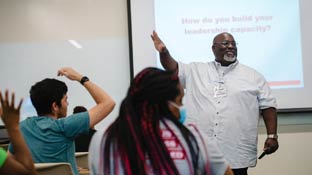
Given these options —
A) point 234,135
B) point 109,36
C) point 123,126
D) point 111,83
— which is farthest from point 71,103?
point 123,126

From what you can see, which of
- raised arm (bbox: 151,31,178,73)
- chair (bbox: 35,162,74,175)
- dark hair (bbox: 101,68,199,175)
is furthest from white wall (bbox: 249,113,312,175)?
dark hair (bbox: 101,68,199,175)

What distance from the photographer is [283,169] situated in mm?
3846

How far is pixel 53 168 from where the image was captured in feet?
5.30

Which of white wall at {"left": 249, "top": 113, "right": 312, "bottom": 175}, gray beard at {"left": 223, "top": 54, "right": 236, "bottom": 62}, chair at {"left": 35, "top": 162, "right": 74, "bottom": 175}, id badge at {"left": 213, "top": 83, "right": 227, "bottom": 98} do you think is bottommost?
white wall at {"left": 249, "top": 113, "right": 312, "bottom": 175}

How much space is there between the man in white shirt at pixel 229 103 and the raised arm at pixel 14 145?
1.61m

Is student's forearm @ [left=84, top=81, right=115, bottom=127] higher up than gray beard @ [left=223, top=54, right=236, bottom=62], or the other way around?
gray beard @ [left=223, top=54, right=236, bottom=62]

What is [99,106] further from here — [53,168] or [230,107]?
[230,107]

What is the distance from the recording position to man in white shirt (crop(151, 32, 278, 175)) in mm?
2857

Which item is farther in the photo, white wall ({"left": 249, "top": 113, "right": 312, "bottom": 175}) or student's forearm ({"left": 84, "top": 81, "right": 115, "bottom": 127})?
white wall ({"left": 249, "top": 113, "right": 312, "bottom": 175})

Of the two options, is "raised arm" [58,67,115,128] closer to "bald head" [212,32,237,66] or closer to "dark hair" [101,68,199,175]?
"dark hair" [101,68,199,175]

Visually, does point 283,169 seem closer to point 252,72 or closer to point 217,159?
point 252,72

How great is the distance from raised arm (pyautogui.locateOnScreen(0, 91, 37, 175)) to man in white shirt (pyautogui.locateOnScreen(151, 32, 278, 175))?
1.61m

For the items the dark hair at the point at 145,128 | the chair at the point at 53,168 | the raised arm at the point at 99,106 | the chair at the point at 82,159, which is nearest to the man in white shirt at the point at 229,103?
the chair at the point at 82,159

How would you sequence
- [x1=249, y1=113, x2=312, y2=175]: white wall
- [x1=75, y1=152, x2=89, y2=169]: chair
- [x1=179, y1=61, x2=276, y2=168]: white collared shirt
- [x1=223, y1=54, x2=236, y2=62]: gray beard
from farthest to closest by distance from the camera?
[x1=249, y1=113, x2=312, y2=175]: white wall, [x1=223, y1=54, x2=236, y2=62]: gray beard, [x1=179, y1=61, x2=276, y2=168]: white collared shirt, [x1=75, y1=152, x2=89, y2=169]: chair
